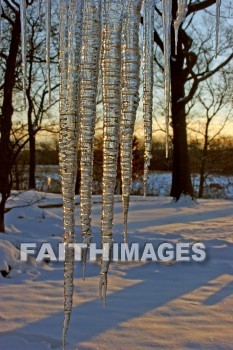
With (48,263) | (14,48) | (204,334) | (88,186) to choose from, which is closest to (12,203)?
(14,48)

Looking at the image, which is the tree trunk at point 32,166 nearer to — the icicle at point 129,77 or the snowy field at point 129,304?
the snowy field at point 129,304

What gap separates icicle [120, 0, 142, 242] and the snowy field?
2.66 meters

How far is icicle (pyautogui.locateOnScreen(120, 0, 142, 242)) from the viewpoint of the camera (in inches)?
42.4

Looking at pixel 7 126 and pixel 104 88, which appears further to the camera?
pixel 7 126

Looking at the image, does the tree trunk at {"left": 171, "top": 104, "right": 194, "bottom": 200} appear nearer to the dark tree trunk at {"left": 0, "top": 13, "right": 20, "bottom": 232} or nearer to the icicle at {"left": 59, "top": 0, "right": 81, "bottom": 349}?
the dark tree trunk at {"left": 0, "top": 13, "right": 20, "bottom": 232}

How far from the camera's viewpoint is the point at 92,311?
14.0 ft

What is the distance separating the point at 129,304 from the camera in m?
4.54

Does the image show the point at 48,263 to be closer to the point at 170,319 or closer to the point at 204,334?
the point at 170,319

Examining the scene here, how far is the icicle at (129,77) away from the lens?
108 centimetres

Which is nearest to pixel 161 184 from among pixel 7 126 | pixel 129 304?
pixel 7 126

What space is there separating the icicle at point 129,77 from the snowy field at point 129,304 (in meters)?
2.66

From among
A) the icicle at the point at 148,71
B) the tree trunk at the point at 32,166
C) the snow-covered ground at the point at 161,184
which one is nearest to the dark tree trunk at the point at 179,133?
the snow-covered ground at the point at 161,184

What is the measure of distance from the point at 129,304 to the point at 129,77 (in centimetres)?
376

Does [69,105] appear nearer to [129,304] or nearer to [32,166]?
[129,304]
